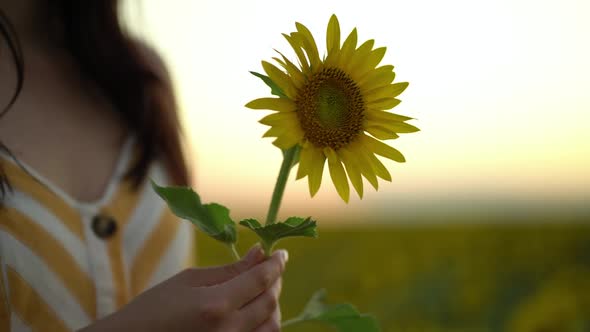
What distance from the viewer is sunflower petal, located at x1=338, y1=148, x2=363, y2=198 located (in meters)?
0.85

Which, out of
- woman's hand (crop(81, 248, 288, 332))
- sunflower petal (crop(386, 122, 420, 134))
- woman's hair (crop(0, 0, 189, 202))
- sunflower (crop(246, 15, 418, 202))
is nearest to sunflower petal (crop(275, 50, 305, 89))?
sunflower (crop(246, 15, 418, 202))

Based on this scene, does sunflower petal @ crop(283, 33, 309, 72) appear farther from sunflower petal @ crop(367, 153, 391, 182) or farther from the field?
the field

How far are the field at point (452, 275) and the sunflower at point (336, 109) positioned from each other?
1424 mm

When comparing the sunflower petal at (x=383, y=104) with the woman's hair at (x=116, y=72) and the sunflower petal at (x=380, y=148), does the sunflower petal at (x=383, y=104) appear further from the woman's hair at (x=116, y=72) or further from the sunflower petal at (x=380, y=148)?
the woman's hair at (x=116, y=72)

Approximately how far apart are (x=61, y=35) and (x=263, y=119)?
1092 millimetres

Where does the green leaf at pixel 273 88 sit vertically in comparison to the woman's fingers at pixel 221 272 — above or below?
above

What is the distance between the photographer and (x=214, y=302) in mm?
908

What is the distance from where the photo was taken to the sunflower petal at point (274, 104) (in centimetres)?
82

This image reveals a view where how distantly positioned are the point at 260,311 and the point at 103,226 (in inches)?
24.8

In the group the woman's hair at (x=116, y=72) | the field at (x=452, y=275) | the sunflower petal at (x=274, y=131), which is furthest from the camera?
the field at (x=452, y=275)

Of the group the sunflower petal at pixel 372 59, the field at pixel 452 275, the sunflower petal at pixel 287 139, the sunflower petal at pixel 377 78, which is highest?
the sunflower petal at pixel 372 59

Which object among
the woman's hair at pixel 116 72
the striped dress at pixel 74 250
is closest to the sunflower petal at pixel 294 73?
the striped dress at pixel 74 250

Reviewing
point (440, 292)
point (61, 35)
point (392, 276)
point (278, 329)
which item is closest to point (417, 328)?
point (440, 292)

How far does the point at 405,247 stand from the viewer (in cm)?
391
